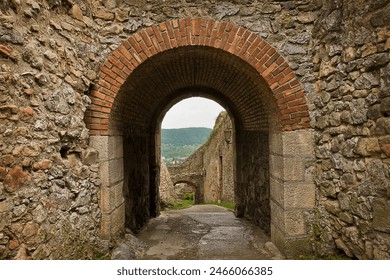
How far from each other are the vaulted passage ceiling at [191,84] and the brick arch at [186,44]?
0.11 meters

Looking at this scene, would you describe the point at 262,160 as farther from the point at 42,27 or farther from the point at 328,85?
the point at 42,27

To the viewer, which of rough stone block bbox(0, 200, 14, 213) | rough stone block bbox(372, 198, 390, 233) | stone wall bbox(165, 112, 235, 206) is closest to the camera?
rough stone block bbox(0, 200, 14, 213)

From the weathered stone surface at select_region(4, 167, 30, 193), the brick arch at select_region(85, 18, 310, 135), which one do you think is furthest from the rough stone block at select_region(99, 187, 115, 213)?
the weathered stone surface at select_region(4, 167, 30, 193)

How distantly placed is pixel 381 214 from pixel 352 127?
100 centimetres

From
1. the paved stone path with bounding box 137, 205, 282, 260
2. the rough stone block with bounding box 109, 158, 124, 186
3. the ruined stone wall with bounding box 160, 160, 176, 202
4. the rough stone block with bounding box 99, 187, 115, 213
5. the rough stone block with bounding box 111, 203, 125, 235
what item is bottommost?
the ruined stone wall with bounding box 160, 160, 176, 202

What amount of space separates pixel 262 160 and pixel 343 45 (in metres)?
2.83

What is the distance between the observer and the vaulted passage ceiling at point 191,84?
4074 millimetres

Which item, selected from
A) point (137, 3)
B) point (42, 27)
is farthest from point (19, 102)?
point (137, 3)

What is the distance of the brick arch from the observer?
383 cm

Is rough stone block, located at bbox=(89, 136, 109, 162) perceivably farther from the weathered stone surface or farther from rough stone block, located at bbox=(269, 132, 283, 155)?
rough stone block, located at bbox=(269, 132, 283, 155)

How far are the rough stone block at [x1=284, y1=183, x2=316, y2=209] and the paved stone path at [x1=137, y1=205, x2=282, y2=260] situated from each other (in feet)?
2.95

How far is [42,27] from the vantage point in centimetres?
297

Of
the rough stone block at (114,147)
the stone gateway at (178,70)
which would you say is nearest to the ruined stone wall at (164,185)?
the stone gateway at (178,70)

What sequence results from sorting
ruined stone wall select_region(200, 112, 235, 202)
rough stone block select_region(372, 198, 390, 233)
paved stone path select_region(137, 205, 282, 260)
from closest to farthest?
rough stone block select_region(372, 198, 390, 233) < paved stone path select_region(137, 205, 282, 260) < ruined stone wall select_region(200, 112, 235, 202)
